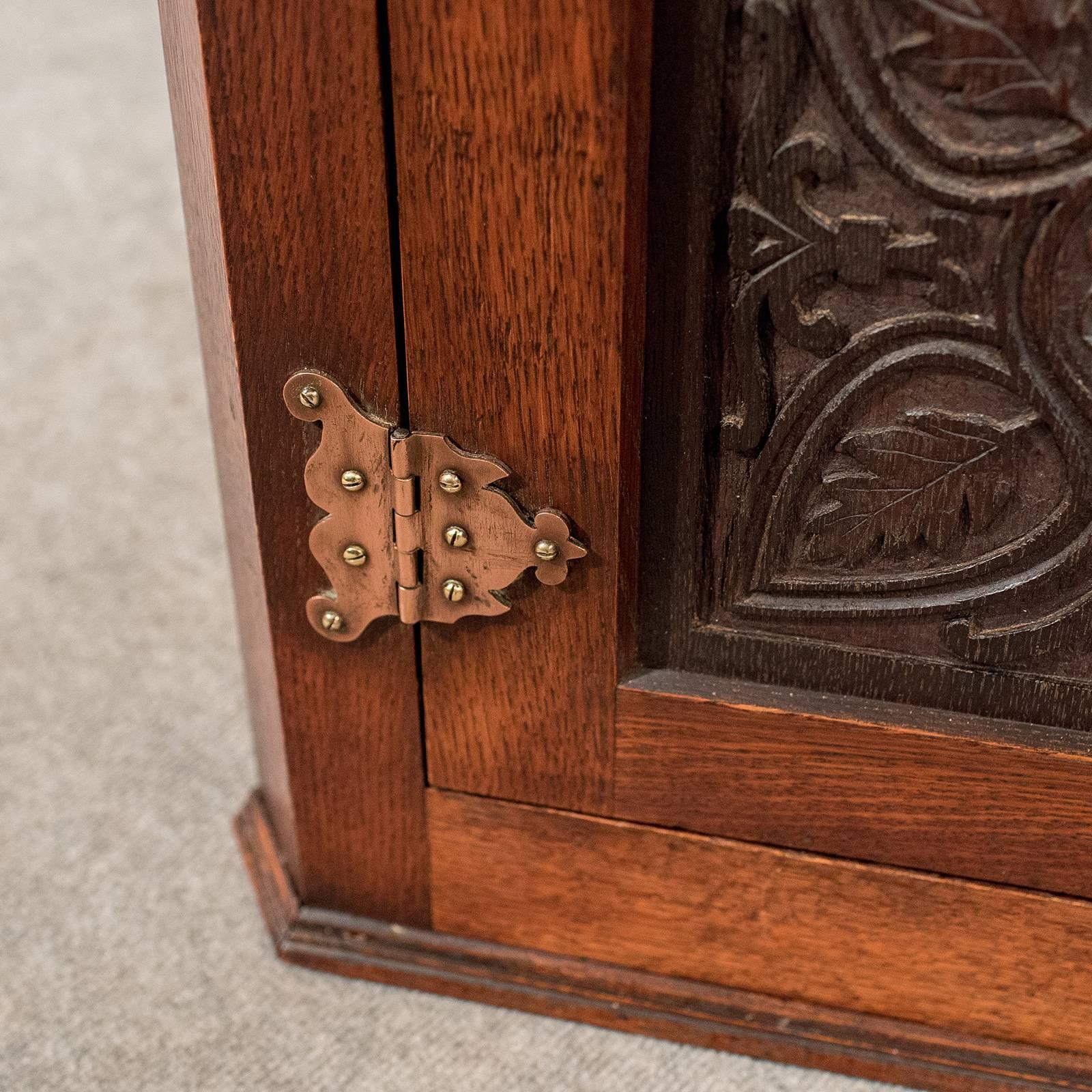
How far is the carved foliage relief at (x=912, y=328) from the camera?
16.9 inches

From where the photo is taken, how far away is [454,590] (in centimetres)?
56

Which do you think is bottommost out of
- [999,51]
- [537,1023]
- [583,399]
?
[537,1023]

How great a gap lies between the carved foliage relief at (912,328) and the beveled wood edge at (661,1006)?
0.22m

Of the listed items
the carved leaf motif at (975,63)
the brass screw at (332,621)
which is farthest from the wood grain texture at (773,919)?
the carved leaf motif at (975,63)

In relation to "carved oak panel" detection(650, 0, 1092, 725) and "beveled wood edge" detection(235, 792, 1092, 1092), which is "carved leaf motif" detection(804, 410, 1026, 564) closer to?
"carved oak panel" detection(650, 0, 1092, 725)

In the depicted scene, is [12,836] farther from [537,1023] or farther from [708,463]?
[708,463]

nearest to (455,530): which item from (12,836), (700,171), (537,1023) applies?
(700,171)

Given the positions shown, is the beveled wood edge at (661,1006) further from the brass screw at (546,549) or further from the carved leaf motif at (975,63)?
the carved leaf motif at (975,63)

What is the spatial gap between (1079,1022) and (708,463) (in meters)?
0.32

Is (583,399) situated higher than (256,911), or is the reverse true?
(583,399)

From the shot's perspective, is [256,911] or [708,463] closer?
[708,463]

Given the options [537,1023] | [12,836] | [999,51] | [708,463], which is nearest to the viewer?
[999,51]

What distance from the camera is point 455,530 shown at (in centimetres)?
54

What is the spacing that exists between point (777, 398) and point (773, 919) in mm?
265
